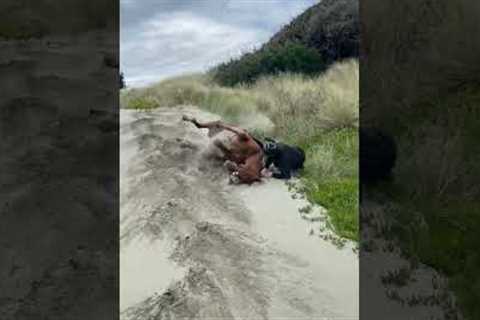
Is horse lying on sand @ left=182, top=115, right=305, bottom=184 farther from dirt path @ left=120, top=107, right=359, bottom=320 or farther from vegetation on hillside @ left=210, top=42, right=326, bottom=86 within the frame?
vegetation on hillside @ left=210, top=42, right=326, bottom=86

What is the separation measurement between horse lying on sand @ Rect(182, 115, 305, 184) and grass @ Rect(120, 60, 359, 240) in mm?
46

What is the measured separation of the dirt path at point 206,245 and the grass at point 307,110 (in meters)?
0.09

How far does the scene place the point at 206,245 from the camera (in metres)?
3.20

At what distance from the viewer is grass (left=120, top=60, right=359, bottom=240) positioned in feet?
10.8

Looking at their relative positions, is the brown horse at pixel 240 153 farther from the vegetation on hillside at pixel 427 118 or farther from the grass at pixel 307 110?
the vegetation on hillside at pixel 427 118

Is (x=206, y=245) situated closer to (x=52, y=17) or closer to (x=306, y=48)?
(x=306, y=48)

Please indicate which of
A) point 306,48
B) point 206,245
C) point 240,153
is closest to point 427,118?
point 306,48

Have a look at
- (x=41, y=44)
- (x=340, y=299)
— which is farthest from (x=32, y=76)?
(x=340, y=299)

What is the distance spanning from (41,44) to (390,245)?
6.14ft

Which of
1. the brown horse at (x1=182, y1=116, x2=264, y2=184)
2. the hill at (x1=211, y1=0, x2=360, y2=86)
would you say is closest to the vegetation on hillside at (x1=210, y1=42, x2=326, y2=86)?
the hill at (x1=211, y1=0, x2=360, y2=86)

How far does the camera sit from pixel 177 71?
3367 millimetres

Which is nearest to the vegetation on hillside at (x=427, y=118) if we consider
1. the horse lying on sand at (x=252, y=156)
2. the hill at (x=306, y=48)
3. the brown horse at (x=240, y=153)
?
the hill at (x=306, y=48)

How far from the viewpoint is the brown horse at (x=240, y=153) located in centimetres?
334

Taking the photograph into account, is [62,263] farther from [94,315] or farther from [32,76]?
[32,76]
